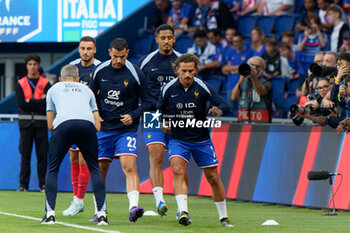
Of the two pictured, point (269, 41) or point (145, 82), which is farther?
point (269, 41)

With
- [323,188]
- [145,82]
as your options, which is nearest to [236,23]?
[323,188]

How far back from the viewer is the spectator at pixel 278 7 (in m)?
20.0

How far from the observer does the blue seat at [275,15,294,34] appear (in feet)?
65.0

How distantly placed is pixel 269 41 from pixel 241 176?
424 cm

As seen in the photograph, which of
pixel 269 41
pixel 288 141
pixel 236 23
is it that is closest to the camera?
pixel 288 141

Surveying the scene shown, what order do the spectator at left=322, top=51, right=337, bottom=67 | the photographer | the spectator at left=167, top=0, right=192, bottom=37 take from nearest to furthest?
the spectator at left=322, top=51, right=337, bottom=67, the photographer, the spectator at left=167, top=0, right=192, bottom=37

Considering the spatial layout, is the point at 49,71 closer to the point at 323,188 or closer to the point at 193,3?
the point at 193,3

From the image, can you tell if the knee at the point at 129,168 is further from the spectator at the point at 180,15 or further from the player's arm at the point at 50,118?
the spectator at the point at 180,15

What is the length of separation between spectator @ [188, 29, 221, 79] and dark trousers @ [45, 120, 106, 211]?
9964 millimetres

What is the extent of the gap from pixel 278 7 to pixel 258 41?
220cm

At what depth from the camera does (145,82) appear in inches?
419

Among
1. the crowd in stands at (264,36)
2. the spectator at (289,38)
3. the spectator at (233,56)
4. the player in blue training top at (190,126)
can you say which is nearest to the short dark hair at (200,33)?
the crowd in stands at (264,36)

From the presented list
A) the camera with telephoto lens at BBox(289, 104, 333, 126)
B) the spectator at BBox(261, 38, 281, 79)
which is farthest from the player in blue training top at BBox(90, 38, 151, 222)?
the spectator at BBox(261, 38, 281, 79)

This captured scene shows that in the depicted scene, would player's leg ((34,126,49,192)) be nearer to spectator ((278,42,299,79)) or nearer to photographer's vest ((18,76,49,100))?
photographer's vest ((18,76,49,100))
